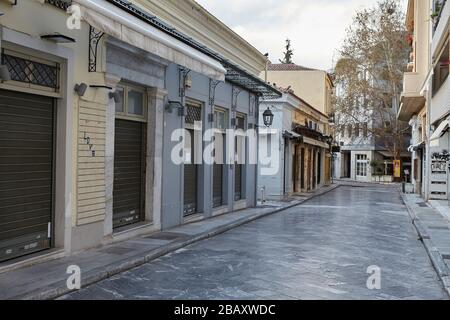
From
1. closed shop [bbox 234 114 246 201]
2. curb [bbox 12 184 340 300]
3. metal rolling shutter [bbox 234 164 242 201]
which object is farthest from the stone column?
metal rolling shutter [bbox 234 164 242 201]

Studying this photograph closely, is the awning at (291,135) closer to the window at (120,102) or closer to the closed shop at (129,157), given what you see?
the closed shop at (129,157)

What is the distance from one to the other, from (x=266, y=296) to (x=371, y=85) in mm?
41720

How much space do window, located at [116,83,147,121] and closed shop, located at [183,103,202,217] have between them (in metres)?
2.22

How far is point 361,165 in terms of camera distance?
56.5m

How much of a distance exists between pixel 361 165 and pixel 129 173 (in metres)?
48.9

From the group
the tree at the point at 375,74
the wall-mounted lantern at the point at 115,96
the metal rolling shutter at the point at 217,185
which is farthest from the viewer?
the tree at the point at 375,74

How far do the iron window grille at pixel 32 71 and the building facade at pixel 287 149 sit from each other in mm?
14469

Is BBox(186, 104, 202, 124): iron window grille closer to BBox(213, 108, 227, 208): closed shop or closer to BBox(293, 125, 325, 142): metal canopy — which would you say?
BBox(213, 108, 227, 208): closed shop

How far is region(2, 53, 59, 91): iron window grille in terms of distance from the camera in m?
7.04

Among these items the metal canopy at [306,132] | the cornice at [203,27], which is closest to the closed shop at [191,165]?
the cornice at [203,27]

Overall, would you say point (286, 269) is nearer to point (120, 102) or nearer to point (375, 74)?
point (120, 102)

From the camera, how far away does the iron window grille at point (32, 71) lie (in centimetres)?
704

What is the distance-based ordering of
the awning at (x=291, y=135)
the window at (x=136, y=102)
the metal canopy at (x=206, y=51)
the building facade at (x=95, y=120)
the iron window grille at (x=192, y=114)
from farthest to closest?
the awning at (x=291, y=135), the iron window grille at (x=192, y=114), the window at (x=136, y=102), the metal canopy at (x=206, y=51), the building facade at (x=95, y=120)

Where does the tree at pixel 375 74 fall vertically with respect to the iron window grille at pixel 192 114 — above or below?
above
